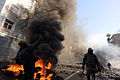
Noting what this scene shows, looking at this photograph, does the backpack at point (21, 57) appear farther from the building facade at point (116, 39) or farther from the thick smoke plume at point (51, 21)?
the building facade at point (116, 39)

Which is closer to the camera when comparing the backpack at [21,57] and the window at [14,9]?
the backpack at [21,57]

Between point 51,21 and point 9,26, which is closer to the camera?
point 51,21

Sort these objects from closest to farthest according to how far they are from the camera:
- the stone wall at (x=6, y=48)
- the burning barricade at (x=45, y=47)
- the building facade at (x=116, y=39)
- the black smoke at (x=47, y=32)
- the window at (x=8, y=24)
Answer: the burning barricade at (x=45, y=47)
the black smoke at (x=47, y=32)
the stone wall at (x=6, y=48)
the window at (x=8, y=24)
the building facade at (x=116, y=39)

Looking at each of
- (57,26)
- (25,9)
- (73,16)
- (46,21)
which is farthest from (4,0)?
(73,16)

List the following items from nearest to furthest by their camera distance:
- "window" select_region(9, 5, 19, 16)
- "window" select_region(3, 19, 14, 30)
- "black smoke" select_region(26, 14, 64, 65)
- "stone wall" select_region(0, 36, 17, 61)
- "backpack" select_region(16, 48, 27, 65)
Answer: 1. "backpack" select_region(16, 48, 27, 65)
2. "black smoke" select_region(26, 14, 64, 65)
3. "stone wall" select_region(0, 36, 17, 61)
4. "window" select_region(3, 19, 14, 30)
5. "window" select_region(9, 5, 19, 16)

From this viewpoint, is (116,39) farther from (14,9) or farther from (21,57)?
(21,57)

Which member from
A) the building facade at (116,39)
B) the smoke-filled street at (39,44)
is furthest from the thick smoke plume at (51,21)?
Answer: the building facade at (116,39)

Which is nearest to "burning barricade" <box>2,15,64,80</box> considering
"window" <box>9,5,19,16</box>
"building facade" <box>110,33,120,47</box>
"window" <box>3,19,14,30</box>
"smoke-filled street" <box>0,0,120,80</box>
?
"smoke-filled street" <box>0,0,120,80</box>

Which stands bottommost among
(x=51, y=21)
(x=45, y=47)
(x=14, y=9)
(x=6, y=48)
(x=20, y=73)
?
(x=20, y=73)

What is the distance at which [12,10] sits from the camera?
13.9 metres

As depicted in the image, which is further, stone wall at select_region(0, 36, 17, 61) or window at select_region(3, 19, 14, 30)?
window at select_region(3, 19, 14, 30)

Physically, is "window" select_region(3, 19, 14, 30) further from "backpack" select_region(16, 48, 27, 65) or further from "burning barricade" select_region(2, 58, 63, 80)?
"backpack" select_region(16, 48, 27, 65)

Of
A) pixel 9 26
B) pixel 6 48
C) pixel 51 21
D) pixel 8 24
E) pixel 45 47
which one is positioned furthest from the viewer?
pixel 9 26

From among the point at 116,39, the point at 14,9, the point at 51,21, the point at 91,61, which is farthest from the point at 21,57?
the point at 116,39
